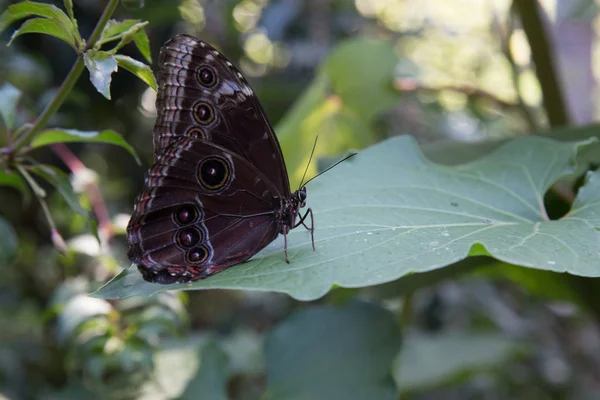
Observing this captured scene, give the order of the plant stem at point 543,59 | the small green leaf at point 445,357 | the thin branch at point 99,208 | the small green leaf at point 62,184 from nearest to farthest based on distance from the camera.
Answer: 1. the small green leaf at point 62,184
2. the thin branch at point 99,208
3. the plant stem at point 543,59
4. the small green leaf at point 445,357

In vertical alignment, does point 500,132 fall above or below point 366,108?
below

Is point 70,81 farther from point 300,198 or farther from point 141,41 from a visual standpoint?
point 300,198

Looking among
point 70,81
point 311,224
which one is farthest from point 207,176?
point 70,81

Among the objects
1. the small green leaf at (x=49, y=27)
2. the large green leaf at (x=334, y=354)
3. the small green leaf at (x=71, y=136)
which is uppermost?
the small green leaf at (x=49, y=27)

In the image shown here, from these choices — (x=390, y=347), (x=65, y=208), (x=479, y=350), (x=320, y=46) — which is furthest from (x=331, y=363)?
(x=320, y=46)

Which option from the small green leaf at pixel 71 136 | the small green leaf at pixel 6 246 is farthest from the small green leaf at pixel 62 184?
the small green leaf at pixel 6 246

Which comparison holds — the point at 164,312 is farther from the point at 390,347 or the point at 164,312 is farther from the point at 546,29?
the point at 546,29

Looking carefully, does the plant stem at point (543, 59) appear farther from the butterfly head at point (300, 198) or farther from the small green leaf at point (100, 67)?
the small green leaf at point (100, 67)
